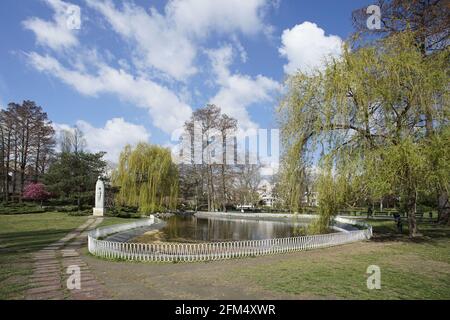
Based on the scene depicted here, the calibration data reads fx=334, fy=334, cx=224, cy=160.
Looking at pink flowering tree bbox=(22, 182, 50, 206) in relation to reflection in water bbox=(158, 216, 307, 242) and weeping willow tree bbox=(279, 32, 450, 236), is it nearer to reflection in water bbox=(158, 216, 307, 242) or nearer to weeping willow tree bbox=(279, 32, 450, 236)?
reflection in water bbox=(158, 216, 307, 242)

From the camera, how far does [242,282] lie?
26.3 ft

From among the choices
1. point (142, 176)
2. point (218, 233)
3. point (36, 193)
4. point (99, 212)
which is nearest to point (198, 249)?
point (218, 233)

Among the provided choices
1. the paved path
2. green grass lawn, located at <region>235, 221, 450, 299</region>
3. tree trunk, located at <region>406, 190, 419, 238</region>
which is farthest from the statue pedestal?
tree trunk, located at <region>406, 190, 419, 238</region>

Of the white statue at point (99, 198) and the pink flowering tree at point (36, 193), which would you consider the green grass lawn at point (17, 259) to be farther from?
the pink flowering tree at point (36, 193)

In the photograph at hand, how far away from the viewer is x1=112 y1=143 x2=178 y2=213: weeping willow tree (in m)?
33.8

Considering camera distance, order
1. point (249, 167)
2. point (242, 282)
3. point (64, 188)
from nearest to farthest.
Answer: point (242, 282) → point (64, 188) → point (249, 167)

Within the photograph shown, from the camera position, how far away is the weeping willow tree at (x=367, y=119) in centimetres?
1313

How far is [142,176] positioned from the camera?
112 feet

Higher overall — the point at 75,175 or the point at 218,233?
the point at 75,175

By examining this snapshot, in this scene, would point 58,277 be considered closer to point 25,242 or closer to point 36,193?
point 25,242

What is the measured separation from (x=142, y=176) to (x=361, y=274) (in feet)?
93.1
